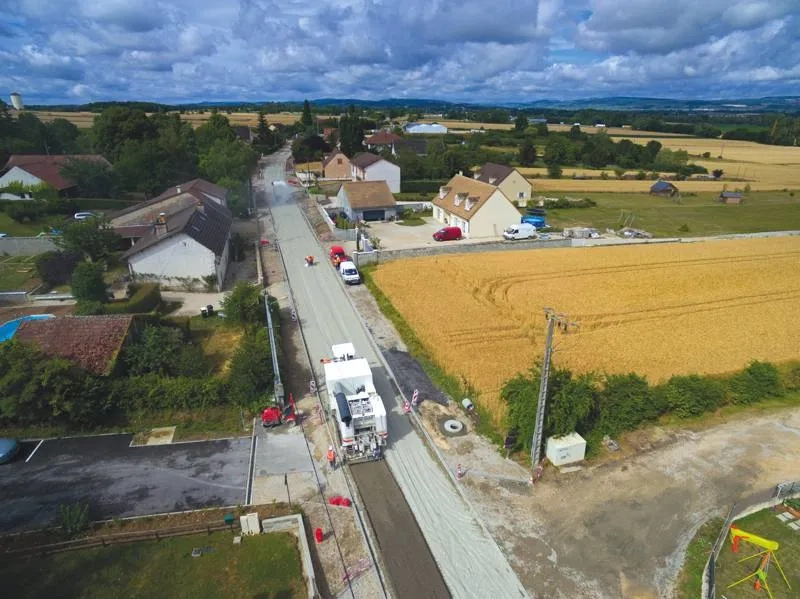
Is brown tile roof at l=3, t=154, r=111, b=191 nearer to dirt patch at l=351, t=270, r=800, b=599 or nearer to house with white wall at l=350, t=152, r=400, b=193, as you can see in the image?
house with white wall at l=350, t=152, r=400, b=193

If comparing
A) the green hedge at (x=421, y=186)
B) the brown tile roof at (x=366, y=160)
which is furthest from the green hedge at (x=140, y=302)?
the green hedge at (x=421, y=186)

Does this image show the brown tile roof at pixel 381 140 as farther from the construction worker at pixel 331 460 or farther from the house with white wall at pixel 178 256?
the construction worker at pixel 331 460

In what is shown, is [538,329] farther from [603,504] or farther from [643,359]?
[603,504]

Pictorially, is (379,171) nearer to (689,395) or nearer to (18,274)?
(18,274)

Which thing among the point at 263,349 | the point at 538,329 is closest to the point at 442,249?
the point at 538,329

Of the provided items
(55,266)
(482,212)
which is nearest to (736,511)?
(482,212)

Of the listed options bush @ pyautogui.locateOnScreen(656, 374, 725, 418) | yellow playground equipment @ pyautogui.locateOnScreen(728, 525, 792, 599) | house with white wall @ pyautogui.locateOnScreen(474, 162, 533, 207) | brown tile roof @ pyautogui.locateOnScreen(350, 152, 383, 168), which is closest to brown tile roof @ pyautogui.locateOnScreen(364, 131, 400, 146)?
brown tile roof @ pyautogui.locateOnScreen(350, 152, 383, 168)
